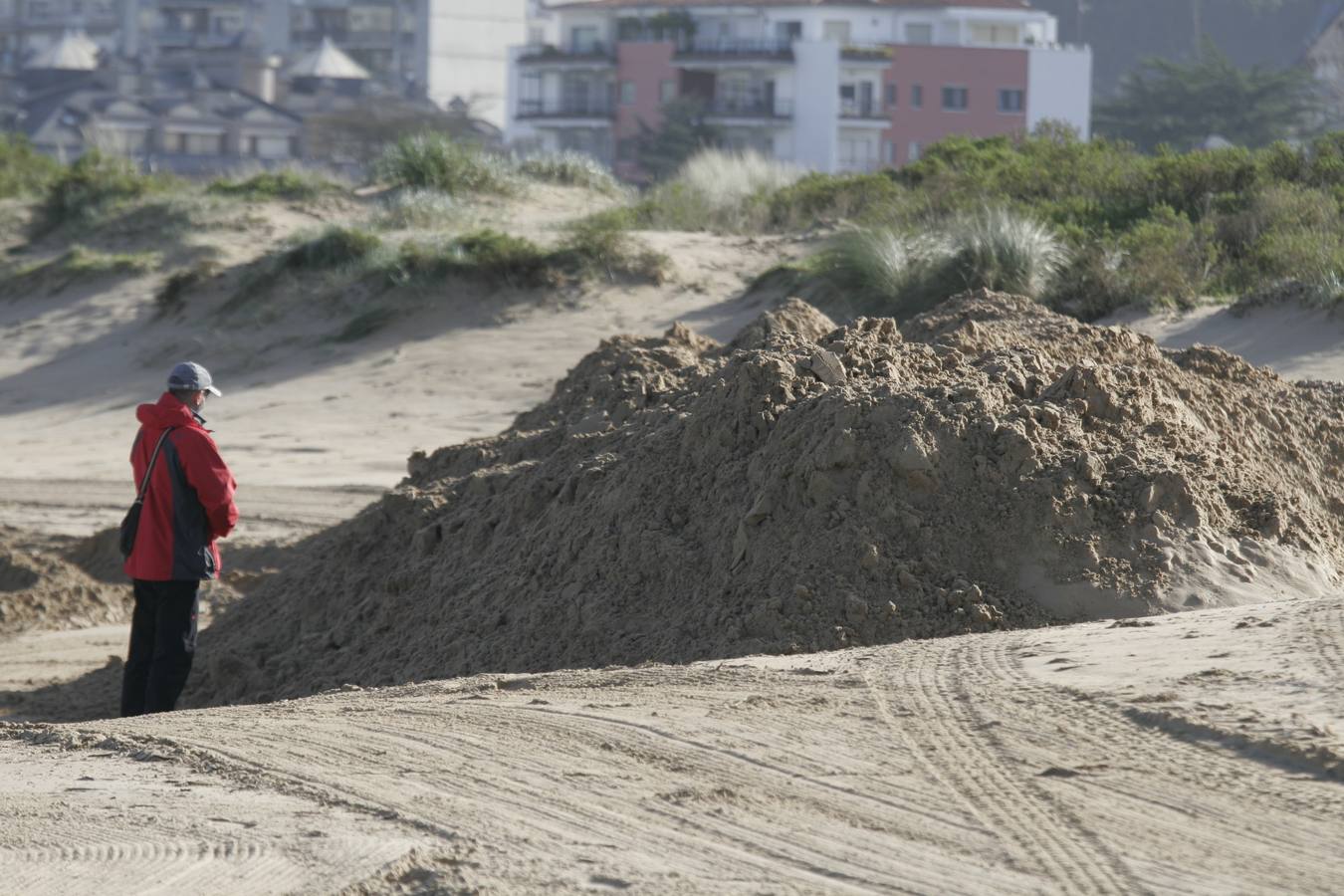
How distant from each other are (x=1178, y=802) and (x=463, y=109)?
71636 millimetres

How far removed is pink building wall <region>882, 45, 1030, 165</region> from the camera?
194 feet

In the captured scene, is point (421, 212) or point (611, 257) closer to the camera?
point (611, 257)

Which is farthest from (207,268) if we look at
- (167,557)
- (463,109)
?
(463,109)

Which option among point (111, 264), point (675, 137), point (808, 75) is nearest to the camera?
point (111, 264)

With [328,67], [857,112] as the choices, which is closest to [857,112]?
[857,112]

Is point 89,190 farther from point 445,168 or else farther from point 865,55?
point 865,55

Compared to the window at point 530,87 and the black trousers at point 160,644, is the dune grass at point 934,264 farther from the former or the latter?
the window at point 530,87

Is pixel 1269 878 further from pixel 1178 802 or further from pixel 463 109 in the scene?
pixel 463 109

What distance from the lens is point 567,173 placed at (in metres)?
25.1

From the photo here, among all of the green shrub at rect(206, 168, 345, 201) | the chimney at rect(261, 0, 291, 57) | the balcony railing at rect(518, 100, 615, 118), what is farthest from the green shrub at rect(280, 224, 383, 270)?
the chimney at rect(261, 0, 291, 57)

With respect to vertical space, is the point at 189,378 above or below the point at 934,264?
below

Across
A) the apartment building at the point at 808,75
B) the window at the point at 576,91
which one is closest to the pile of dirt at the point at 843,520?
the apartment building at the point at 808,75

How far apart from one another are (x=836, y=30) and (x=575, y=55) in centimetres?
975

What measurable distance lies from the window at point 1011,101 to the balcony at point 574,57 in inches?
563
